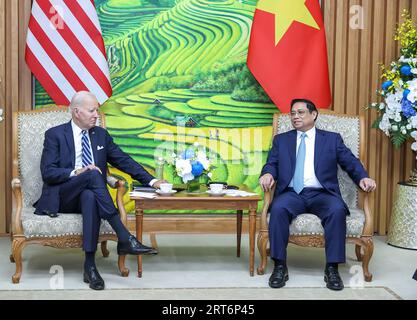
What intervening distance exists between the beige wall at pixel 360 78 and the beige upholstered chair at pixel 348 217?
1.03 m

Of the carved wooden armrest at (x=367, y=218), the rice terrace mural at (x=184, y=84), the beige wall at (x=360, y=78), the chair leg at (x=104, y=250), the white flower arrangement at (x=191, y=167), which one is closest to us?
the carved wooden armrest at (x=367, y=218)

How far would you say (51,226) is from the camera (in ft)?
13.8

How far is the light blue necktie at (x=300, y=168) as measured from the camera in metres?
4.71

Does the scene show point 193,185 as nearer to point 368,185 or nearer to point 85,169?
point 85,169

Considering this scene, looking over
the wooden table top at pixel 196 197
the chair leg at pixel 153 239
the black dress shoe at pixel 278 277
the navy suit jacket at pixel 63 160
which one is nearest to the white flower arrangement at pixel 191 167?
the wooden table top at pixel 196 197

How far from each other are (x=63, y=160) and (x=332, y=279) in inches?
81.2

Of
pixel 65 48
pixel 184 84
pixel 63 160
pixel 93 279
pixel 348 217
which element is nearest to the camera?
pixel 93 279

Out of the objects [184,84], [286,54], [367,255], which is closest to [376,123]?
[286,54]

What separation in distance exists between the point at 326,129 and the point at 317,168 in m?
0.45

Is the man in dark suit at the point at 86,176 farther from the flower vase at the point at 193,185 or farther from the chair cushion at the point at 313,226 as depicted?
the chair cushion at the point at 313,226

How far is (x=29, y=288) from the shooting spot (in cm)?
409

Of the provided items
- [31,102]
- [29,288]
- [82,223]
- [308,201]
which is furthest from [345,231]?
[31,102]

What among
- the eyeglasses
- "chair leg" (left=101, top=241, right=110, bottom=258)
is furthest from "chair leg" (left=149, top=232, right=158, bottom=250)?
the eyeglasses

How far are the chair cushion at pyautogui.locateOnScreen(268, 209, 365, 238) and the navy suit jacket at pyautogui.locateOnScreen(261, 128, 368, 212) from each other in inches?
12.2
